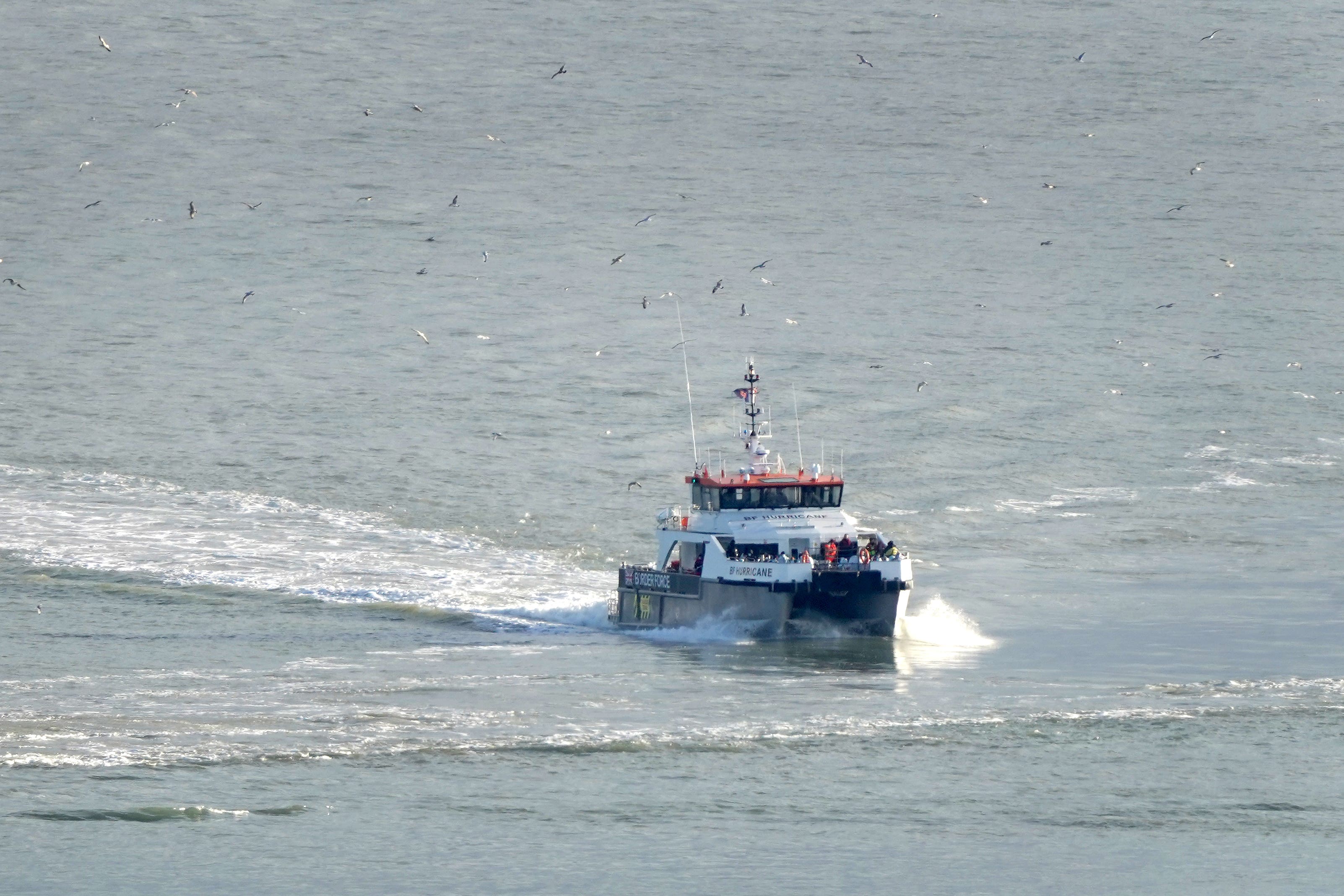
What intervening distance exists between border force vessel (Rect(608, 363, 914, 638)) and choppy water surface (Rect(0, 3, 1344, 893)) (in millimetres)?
684

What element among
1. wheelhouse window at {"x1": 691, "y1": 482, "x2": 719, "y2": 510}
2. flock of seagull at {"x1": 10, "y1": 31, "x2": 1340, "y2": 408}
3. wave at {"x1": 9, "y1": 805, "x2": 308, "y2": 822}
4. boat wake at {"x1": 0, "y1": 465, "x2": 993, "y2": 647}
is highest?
flock of seagull at {"x1": 10, "y1": 31, "x2": 1340, "y2": 408}

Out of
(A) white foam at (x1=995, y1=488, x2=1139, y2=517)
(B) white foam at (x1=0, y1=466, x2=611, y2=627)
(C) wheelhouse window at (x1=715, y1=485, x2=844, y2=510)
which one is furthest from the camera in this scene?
(A) white foam at (x1=995, y1=488, x2=1139, y2=517)

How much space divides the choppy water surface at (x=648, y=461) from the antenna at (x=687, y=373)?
56 centimetres

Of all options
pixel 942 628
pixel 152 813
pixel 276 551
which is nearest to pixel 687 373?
A: pixel 276 551

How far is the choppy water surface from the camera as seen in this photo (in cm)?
2828

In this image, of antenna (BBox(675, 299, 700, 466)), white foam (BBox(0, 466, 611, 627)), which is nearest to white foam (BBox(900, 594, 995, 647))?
white foam (BBox(0, 466, 611, 627))

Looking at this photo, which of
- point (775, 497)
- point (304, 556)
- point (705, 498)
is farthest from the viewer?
point (304, 556)

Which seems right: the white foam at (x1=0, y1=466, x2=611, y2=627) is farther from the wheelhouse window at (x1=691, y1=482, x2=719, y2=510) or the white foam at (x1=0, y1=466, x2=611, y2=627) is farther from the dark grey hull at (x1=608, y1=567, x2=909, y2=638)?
the dark grey hull at (x1=608, y1=567, x2=909, y2=638)

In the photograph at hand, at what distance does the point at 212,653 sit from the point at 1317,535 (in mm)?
25425

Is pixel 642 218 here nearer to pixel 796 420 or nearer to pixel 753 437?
pixel 796 420

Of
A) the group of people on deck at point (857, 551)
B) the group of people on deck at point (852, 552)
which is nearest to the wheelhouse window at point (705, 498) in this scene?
the group of people on deck at point (852, 552)

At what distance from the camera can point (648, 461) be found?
2275 inches

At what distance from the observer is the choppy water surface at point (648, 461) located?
2828 cm

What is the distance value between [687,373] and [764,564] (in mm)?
22179
